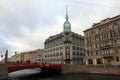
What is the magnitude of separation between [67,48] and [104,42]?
35.1 m

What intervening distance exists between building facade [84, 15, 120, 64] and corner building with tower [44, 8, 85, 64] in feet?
67.2

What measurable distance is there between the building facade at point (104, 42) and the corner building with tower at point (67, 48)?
20.5 meters

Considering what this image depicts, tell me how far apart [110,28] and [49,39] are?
67485 millimetres

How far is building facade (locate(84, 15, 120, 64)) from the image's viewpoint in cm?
7700

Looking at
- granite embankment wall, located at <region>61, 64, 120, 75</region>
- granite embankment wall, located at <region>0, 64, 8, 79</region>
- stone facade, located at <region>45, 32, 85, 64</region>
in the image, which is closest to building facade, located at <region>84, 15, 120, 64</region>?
granite embankment wall, located at <region>61, 64, 120, 75</region>

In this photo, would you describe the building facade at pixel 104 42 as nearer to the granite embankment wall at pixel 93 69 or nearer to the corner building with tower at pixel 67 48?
the granite embankment wall at pixel 93 69

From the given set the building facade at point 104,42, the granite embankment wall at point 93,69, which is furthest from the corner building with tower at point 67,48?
the granite embankment wall at point 93,69

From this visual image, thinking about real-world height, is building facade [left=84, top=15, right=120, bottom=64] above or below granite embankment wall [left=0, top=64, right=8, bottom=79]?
above

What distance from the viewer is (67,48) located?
375ft

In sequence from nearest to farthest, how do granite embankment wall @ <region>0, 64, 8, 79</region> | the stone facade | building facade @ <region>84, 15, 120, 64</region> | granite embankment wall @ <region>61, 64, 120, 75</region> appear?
granite embankment wall @ <region>0, 64, 8, 79</region> → granite embankment wall @ <region>61, 64, 120, 75</region> → building facade @ <region>84, 15, 120, 64</region> → the stone facade

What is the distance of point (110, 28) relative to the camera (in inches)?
3169

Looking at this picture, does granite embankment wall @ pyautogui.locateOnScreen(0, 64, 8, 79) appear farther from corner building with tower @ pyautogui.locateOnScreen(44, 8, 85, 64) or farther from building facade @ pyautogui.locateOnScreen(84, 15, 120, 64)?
corner building with tower @ pyautogui.locateOnScreen(44, 8, 85, 64)

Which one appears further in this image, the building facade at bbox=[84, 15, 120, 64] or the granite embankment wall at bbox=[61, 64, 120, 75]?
the building facade at bbox=[84, 15, 120, 64]

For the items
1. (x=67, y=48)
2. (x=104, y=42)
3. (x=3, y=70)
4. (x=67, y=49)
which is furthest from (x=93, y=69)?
(x=3, y=70)
